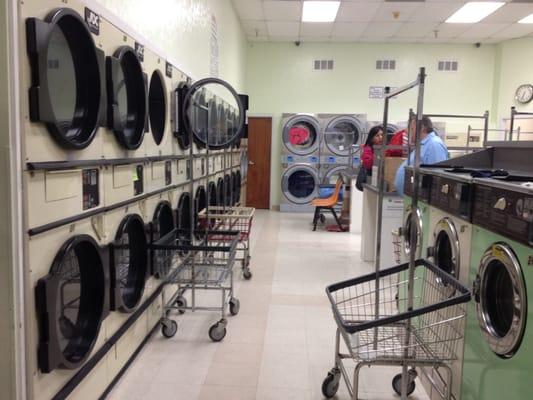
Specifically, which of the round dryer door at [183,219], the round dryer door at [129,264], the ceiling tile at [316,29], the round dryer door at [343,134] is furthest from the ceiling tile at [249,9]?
the round dryer door at [129,264]

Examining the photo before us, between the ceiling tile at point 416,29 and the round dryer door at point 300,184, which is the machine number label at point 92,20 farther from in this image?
the round dryer door at point 300,184

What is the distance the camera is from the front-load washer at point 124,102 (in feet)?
7.63

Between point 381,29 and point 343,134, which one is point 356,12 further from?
point 343,134

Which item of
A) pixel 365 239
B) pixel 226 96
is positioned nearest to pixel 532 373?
pixel 365 239

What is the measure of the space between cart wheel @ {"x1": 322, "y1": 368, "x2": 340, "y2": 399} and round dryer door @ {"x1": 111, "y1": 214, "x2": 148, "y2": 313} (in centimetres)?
115

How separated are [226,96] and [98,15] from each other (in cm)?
486

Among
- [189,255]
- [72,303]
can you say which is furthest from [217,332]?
[72,303]

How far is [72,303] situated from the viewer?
220cm

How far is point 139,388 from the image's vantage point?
2551 mm

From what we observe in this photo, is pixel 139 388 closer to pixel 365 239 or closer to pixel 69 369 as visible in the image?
pixel 69 369

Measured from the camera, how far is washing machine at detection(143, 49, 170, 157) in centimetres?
322

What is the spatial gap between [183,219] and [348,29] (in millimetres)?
6233

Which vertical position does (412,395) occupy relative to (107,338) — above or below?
below

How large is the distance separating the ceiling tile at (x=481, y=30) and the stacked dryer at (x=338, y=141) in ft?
8.04
